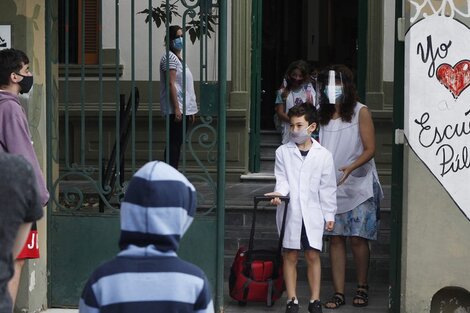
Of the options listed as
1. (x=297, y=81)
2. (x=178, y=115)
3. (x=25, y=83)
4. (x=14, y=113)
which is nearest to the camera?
(x=14, y=113)

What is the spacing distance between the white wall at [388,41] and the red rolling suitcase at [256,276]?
4391 millimetres

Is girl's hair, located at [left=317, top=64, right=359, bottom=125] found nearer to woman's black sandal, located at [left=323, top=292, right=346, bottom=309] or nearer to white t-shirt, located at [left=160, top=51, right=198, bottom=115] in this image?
white t-shirt, located at [left=160, top=51, right=198, bottom=115]

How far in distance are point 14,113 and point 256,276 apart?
2355 mm

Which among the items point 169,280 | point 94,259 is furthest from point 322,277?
point 169,280

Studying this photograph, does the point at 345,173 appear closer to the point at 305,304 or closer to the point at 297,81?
the point at 305,304

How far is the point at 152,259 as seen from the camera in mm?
3426

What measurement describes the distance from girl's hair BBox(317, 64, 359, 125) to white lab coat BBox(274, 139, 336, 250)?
556 millimetres

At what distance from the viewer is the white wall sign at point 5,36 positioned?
7.47m

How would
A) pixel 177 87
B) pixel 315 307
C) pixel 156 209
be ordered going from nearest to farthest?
1. pixel 156 209
2. pixel 315 307
3. pixel 177 87

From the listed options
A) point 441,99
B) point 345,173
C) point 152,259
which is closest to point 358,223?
point 345,173

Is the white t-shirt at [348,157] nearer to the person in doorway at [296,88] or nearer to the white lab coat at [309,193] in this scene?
the white lab coat at [309,193]

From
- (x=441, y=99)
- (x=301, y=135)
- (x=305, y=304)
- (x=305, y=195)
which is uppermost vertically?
(x=441, y=99)

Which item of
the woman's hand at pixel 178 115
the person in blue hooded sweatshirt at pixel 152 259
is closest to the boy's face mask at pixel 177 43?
the woman's hand at pixel 178 115

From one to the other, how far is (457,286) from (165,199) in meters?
4.42
